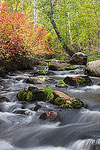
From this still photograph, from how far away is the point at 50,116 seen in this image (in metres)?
3.82

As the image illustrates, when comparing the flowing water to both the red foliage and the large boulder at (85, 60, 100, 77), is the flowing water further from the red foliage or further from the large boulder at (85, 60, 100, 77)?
the red foliage

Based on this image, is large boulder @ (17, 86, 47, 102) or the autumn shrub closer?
large boulder @ (17, 86, 47, 102)

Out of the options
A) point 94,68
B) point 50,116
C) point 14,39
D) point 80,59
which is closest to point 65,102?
point 50,116

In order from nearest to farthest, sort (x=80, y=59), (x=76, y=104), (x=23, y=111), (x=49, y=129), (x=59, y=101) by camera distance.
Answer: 1. (x=49, y=129)
2. (x=23, y=111)
3. (x=76, y=104)
4. (x=59, y=101)
5. (x=80, y=59)

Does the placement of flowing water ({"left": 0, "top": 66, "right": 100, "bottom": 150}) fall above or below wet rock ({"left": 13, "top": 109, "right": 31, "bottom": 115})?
below

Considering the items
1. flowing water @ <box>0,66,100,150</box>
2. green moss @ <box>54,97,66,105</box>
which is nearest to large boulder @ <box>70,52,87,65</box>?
flowing water @ <box>0,66,100,150</box>

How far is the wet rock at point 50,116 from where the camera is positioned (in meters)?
3.77

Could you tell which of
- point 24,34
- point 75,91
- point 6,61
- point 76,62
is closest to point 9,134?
point 75,91

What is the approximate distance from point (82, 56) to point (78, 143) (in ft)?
42.3

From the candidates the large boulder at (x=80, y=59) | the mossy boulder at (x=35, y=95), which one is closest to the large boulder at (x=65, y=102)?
the mossy boulder at (x=35, y=95)

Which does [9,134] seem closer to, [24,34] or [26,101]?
[26,101]

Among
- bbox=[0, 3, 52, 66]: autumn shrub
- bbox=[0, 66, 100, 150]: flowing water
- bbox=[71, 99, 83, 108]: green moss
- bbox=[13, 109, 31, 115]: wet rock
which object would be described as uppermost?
bbox=[0, 3, 52, 66]: autumn shrub

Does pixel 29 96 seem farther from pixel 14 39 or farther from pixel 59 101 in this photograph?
pixel 14 39

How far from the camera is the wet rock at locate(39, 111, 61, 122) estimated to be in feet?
12.4
